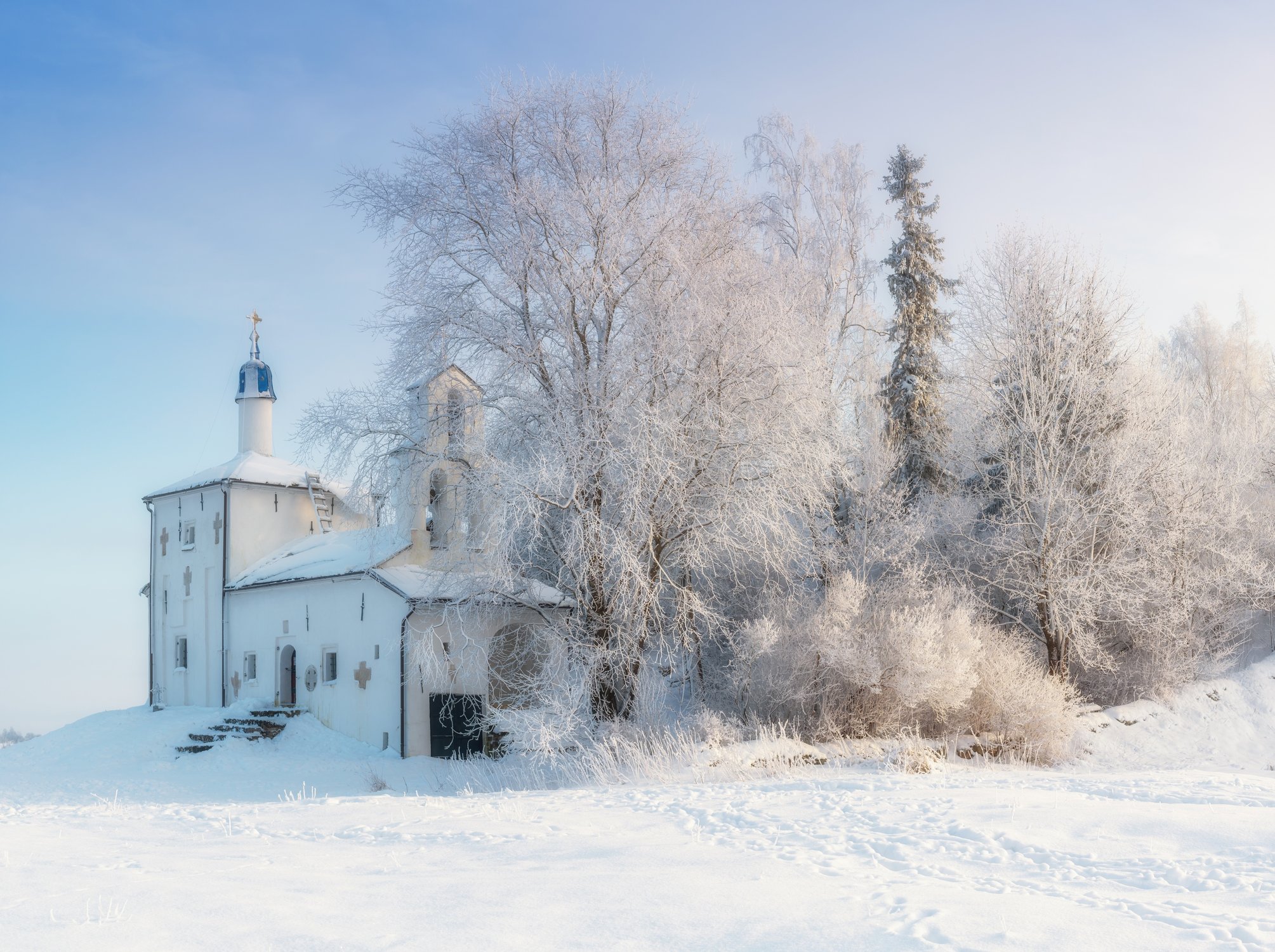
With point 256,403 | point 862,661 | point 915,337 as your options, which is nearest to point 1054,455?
point 915,337

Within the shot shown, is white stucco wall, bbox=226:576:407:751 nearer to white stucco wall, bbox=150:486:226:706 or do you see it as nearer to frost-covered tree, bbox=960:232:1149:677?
white stucco wall, bbox=150:486:226:706

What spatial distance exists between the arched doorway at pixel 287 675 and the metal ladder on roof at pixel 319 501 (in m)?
4.77

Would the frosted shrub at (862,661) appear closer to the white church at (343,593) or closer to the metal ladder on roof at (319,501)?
the white church at (343,593)

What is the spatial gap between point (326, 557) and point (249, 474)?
4.43m

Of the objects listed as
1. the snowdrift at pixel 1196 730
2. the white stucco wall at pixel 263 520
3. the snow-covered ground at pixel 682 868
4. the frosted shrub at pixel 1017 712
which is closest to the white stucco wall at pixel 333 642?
the white stucco wall at pixel 263 520

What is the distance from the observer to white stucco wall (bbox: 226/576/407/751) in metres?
22.5

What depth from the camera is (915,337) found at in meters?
25.4

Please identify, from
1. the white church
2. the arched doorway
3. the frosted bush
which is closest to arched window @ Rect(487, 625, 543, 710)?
the white church

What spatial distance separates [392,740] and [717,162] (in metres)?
13.8

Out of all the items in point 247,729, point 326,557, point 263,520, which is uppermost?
point 263,520

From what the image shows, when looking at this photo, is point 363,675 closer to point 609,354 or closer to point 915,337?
point 609,354

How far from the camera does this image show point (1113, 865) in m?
8.38

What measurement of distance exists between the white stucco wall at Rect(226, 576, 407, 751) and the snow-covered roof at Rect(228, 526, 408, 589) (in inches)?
9.6

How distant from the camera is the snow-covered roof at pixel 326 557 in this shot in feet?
76.9
